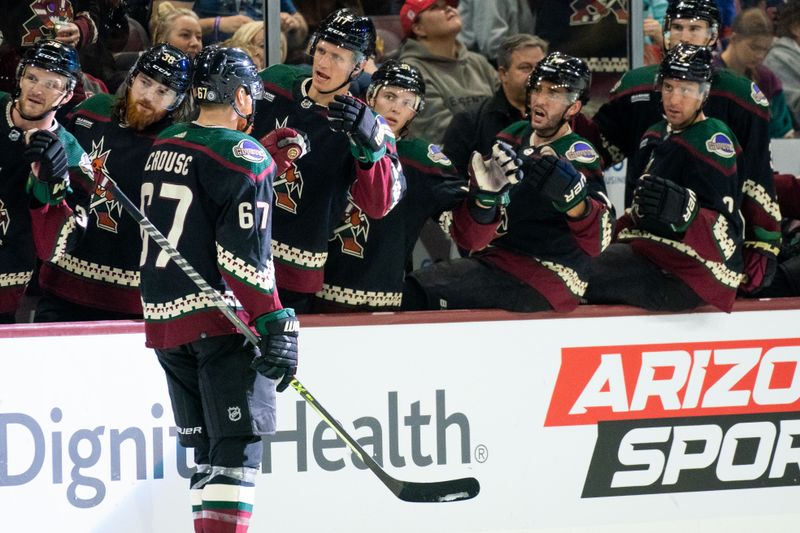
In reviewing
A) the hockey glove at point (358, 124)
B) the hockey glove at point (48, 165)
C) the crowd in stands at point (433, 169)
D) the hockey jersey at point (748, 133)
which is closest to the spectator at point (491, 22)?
the crowd in stands at point (433, 169)

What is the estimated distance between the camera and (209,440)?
3324 millimetres

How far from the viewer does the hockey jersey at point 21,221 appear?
12.5 ft

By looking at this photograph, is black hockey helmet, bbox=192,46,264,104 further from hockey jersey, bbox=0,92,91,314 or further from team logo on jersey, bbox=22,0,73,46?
team logo on jersey, bbox=22,0,73,46

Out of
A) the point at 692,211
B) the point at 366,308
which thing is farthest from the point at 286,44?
the point at 692,211

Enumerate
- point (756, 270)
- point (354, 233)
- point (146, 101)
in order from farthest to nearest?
1. point (756, 270)
2. point (354, 233)
3. point (146, 101)

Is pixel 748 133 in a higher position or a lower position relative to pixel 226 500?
higher

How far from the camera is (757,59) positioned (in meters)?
5.73

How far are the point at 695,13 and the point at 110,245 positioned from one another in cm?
218

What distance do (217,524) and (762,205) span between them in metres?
2.23

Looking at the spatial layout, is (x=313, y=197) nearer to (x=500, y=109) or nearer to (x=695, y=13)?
(x=500, y=109)

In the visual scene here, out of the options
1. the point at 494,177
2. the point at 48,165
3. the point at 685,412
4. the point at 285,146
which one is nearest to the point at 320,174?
the point at 285,146

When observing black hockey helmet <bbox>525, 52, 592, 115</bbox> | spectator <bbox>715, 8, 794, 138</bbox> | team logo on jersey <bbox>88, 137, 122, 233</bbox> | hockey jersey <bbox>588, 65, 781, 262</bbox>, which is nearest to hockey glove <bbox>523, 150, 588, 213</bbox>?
black hockey helmet <bbox>525, 52, 592, 115</bbox>

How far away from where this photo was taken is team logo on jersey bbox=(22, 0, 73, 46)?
15.0ft

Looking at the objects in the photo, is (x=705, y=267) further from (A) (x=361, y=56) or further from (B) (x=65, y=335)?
(B) (x=65, y=335)
